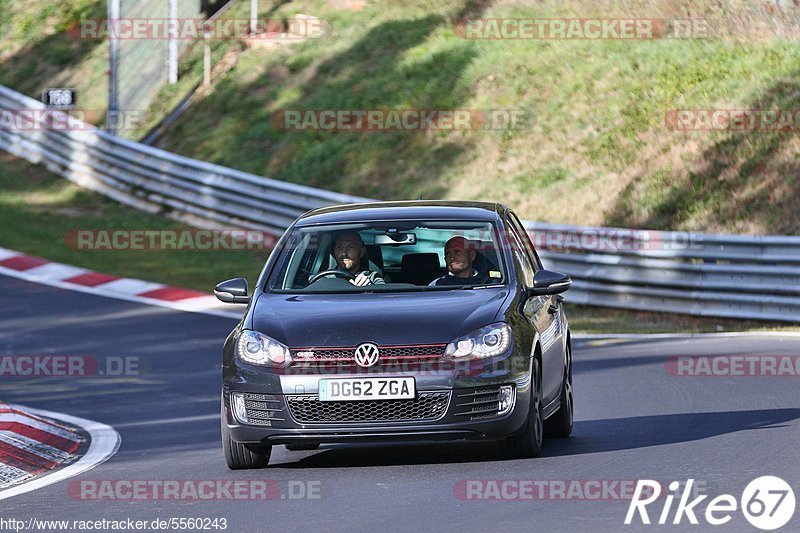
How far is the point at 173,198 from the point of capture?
2845 centimetres

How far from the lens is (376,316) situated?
9.09 metres

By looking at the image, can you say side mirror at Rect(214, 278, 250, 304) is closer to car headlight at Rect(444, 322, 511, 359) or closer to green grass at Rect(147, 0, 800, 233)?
car headlight at Rect(444, 322, 511, 359)

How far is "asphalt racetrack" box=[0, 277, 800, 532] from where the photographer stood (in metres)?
7.80

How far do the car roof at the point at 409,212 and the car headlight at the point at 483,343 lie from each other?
1.32m

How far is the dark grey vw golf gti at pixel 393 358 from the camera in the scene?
29.2 feet

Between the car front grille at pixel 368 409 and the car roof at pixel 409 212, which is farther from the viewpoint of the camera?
the car roof at pixel 409 212

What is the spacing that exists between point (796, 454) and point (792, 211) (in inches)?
490
